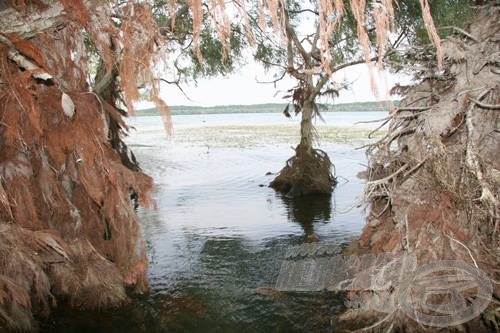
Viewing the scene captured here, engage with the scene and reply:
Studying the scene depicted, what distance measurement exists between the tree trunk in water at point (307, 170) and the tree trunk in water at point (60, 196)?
866 centimetres

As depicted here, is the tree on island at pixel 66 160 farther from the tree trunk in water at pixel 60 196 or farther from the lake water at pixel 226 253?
the lake water at pixel 226 253

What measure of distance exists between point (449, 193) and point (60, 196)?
15.1 feet

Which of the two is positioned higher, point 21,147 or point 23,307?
point 21,147

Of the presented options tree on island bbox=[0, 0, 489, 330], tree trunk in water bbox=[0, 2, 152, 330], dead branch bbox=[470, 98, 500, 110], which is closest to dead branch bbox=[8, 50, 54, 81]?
tree on island bbox=[0, 0, 489, 330]

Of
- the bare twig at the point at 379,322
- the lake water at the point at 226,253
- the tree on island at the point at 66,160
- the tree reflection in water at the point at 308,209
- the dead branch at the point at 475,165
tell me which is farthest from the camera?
the tree reflection in water at the point at 308,209

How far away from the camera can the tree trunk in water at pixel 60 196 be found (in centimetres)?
418

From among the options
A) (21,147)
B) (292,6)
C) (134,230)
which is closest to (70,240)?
(134,230)

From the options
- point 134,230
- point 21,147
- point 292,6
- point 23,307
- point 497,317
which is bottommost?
point 497,317

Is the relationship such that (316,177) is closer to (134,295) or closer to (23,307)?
(134,295)

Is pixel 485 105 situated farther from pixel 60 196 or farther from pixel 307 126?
pixel 307 126

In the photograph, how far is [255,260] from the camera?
716 cm

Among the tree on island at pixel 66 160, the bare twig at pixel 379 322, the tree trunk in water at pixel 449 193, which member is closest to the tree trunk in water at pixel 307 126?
the tree trunk in water at pixel 449 193

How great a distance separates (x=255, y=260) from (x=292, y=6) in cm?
921

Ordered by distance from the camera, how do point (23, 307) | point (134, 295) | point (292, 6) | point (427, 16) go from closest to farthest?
point (427, 16), point (23, 307), point (134, 295), point (292, 6)
